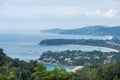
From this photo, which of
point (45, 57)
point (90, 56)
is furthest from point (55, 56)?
point (90, 56)

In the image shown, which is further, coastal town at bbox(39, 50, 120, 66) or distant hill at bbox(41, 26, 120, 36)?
distant hill at bbox(41, 26, 120, 36)

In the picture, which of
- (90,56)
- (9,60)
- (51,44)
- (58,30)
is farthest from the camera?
(58,30)

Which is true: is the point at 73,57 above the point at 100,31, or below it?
below

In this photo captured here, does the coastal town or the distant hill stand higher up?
the distant hill

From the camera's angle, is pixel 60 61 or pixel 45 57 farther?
pixel 45 57

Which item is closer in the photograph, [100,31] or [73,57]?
[73,57]

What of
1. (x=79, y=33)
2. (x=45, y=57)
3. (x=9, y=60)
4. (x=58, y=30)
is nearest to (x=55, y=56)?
(x=45, y=57)

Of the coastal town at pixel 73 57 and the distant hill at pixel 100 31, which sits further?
the distant hill at pixel 100 31

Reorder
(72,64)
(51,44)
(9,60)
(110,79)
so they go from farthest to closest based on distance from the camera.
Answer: (51,44) < (72,64) < (9,60) < (110,79)

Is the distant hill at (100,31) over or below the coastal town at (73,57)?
over

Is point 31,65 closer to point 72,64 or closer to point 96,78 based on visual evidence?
point 96,78
